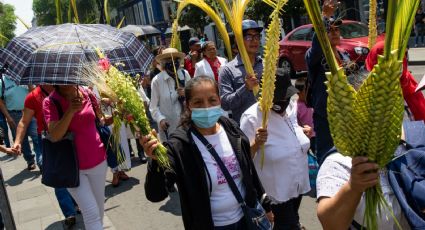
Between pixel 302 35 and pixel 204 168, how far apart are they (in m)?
12.3

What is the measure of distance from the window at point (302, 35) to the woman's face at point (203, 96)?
1152cm

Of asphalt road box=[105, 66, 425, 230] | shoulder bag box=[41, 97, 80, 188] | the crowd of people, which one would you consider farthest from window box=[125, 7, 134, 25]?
shoulder bag box=[41, 97, 80, 188]

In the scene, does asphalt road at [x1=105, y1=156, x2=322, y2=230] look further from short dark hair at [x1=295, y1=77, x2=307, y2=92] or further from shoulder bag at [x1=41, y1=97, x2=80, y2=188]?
shoulder bag at [x1=41, y1=97, x2=80, y2=188]

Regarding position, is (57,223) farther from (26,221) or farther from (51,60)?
(51,60)

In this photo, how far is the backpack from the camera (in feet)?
5.01

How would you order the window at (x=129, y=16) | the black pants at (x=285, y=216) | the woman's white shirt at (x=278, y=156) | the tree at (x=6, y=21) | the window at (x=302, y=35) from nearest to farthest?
the woman's white shirt at (x=278, y=156), the black pants at (x=285, y=216), the window at (x=302, y=35), the tree at (x=6, y=21), the window at (x=129, y=16)

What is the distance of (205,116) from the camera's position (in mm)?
2609

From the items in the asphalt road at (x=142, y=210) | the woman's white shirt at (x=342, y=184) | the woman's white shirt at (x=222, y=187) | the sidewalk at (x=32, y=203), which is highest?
the woman's white shirt at (x=342, y=184)

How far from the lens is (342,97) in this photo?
1.30 m

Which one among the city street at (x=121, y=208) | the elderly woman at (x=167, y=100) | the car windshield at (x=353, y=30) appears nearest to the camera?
the city street at (x=121, y=208)

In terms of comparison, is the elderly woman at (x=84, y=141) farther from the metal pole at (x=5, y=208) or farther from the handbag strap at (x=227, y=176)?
the handbag strap at (x=227, y=176)

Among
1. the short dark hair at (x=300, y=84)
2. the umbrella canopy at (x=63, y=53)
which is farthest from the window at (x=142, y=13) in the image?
the umbrella canopy at (x=63, y=53)

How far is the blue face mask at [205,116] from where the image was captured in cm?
261

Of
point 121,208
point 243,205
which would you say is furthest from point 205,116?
point 121,208
